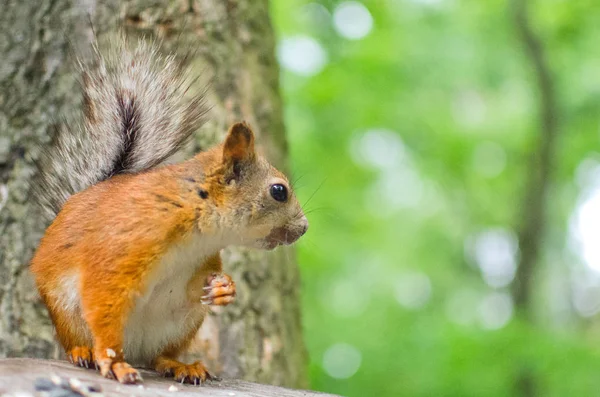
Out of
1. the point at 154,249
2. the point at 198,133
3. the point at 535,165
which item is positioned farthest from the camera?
the point at 535,165

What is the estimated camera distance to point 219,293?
2.00 m

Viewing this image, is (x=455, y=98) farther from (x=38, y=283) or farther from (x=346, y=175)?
(x=38, y=283)

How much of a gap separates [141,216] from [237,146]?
0.40 metres

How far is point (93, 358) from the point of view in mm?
1921

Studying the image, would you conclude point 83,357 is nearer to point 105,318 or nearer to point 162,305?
point 105,318

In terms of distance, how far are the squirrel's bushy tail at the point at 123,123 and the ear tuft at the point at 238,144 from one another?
0.22m

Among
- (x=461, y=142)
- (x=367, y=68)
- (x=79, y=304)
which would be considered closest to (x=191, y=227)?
(x=79, y=304)

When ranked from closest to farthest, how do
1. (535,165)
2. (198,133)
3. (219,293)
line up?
1. (219,293)
2. (198,133)
3. (535,165)

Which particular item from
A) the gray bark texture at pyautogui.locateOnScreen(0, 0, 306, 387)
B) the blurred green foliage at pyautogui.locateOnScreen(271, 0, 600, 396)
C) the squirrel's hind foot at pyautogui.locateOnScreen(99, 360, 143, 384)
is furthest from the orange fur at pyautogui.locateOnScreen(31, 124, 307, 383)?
the blurred green foliage at pyautogui.locateOnScreen(271, 0, 600, 396)

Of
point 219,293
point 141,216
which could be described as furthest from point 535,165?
point 141,216

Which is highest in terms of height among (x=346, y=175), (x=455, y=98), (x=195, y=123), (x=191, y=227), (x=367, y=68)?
(x=455, y=98)

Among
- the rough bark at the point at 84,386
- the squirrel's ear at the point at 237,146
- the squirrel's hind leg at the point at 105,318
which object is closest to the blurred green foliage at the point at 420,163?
the squirrel's ear at the point at 237,146

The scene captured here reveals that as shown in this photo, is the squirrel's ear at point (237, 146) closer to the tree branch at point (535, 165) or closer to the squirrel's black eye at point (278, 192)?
the squirrel's black eye at point (278, 192)

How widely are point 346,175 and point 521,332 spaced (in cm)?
275
